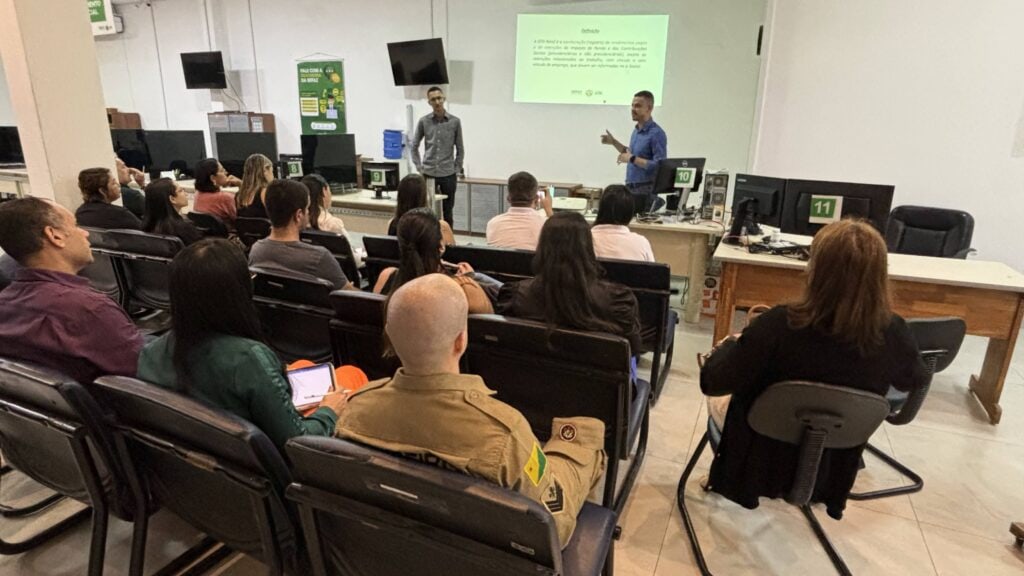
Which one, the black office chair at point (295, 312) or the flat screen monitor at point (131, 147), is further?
the flat screen monitor at point (131, 147)

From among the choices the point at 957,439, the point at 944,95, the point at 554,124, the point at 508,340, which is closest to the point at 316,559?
the point at 508,340

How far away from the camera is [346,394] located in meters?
1.72

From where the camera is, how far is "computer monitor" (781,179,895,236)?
3145mm

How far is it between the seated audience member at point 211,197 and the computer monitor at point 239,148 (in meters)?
2.35

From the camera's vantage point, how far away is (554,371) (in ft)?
5.84

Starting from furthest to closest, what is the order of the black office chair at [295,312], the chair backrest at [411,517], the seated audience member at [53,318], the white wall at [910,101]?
the white wall at [910,101]
the black office chair at [295,312]
the seated audience member at [53,318]
the chair backrest at [411,517]

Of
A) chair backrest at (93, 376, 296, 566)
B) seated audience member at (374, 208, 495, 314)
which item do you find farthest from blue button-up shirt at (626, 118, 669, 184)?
chair backrest at (93, 376, 296, 566)

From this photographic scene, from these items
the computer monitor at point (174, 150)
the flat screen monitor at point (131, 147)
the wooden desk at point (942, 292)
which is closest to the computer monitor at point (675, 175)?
the wooden desk at point (942, 292)

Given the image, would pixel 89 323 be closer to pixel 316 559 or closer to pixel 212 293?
pixel 212 293

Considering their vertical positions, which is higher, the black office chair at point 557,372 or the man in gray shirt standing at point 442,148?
the man in gray shirt standing at point 442,148

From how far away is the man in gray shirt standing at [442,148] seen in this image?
6383 millimetres

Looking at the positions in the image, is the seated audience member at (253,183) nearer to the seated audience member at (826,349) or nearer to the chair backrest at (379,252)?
the chair backrest at (379,252)

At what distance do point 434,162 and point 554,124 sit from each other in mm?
1496

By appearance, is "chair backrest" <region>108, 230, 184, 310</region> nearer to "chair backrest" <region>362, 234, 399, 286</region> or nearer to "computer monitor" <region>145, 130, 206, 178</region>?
"chair backrest" <region>362, 234, 399, 286</region>
